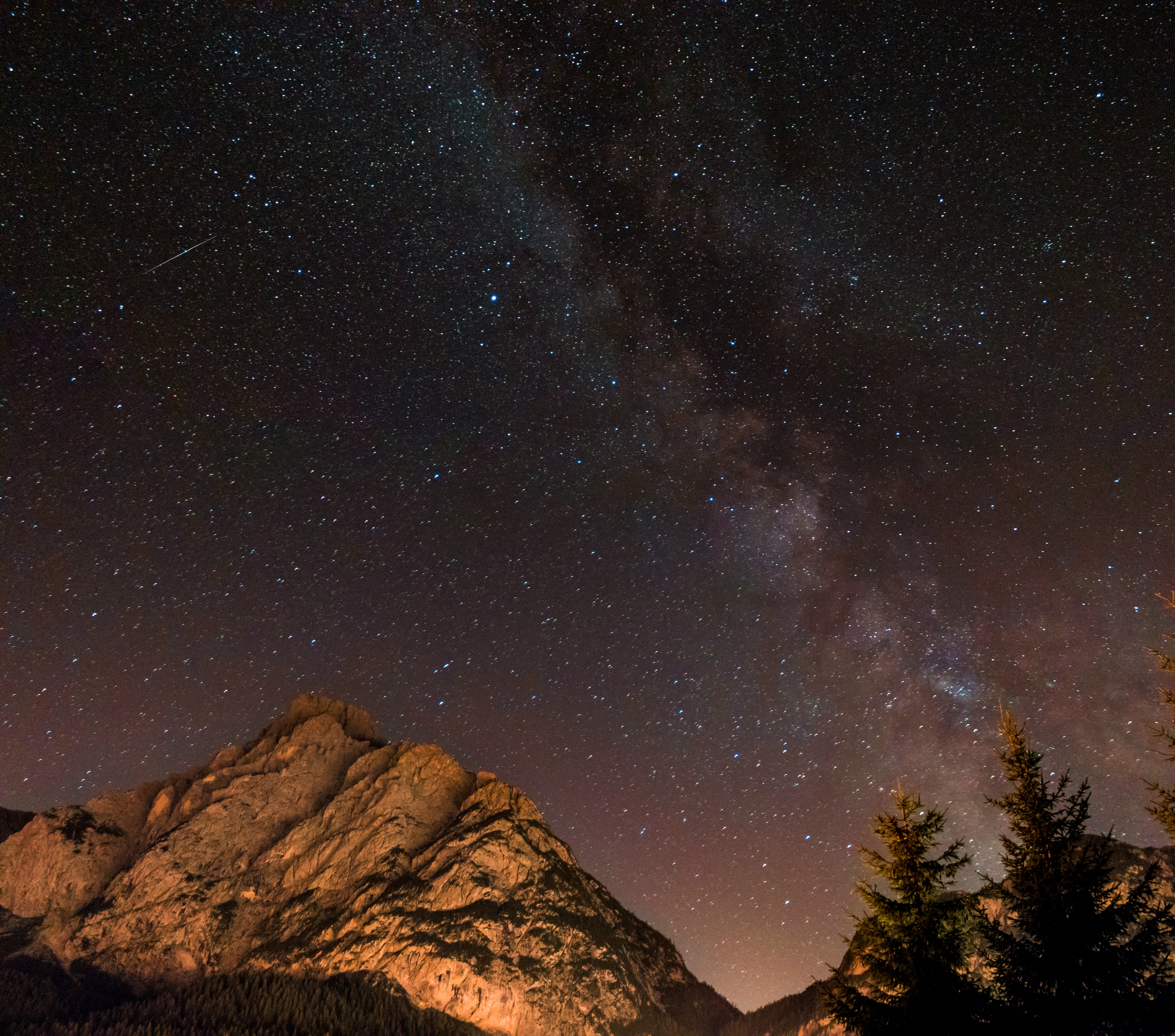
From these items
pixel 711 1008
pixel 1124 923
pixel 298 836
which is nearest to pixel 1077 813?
pixel 1124 923

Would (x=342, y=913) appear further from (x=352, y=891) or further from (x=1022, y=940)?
(x=1022, y=940)

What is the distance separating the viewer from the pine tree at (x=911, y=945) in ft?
51.8

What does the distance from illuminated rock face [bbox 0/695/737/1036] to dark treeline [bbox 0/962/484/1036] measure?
2002 millimetres

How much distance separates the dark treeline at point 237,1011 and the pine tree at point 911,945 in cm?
5364

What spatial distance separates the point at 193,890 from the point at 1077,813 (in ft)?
294

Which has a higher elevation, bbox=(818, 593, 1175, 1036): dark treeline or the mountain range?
bbox=(818, 593, 1175, 1036): dark treeline

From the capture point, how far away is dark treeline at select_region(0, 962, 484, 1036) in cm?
5369

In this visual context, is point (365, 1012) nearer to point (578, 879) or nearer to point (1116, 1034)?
point (578, 879)

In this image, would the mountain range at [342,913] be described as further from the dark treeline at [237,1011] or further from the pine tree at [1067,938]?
the pine tree at [1067,938]

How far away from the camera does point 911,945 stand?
54.3 feet

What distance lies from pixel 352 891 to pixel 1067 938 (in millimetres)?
74443

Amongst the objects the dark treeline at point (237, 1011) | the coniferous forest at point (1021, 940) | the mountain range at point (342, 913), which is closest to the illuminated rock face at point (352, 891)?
the mountain range at point (342, 913)

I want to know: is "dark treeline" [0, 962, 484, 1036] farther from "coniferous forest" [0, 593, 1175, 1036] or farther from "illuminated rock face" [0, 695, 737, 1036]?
"coniferous forest" [0, 593, 1175, 1036]

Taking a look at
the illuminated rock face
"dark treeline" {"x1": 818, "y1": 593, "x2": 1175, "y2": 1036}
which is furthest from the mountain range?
"dark treeline" {"x1": 818, "y1": 593, "x2": 1175, "y2": 1036}
